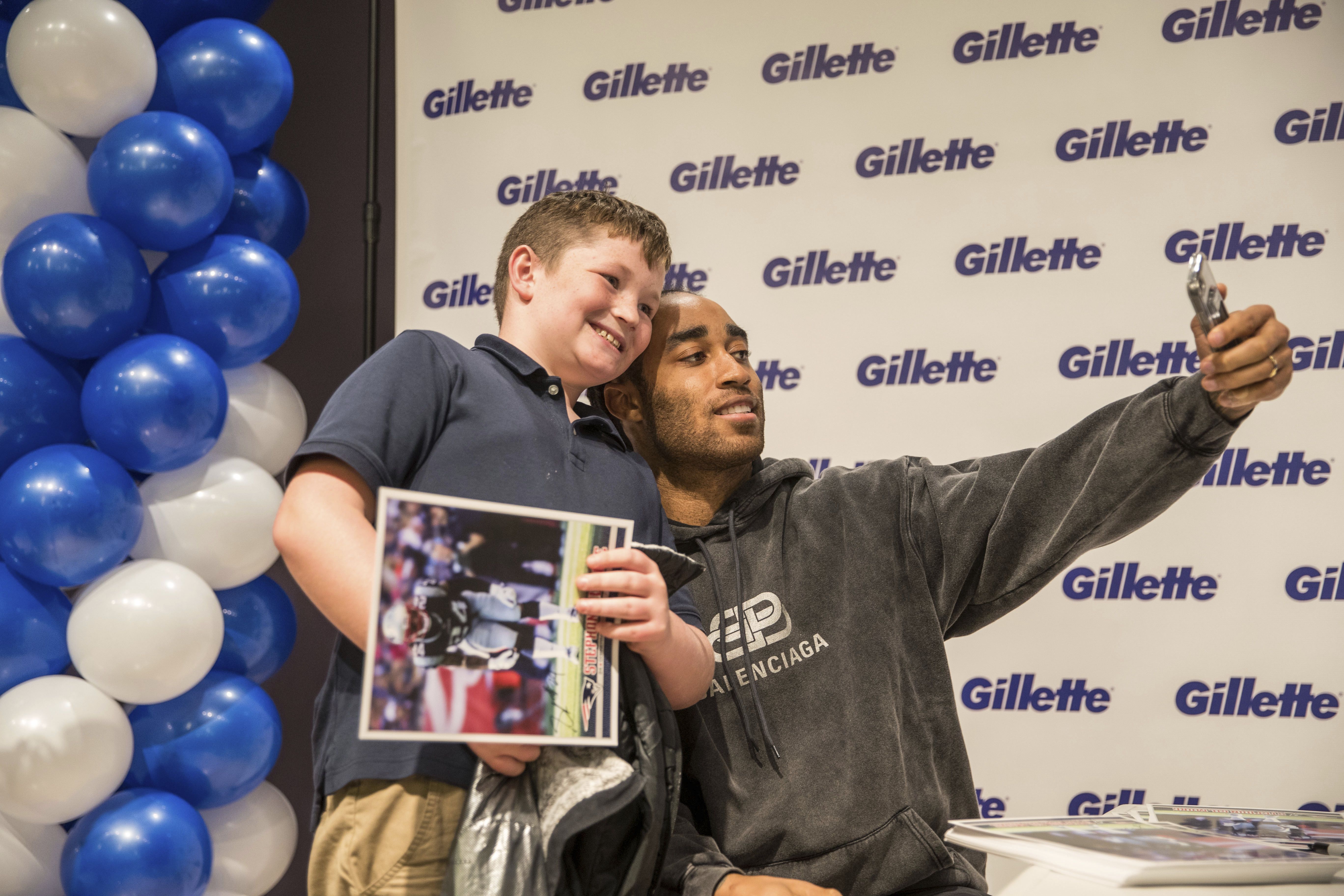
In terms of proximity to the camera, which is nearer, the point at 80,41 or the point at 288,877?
the point at 80,41

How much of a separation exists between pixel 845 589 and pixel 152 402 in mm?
1470

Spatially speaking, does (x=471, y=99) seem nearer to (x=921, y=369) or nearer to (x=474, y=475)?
(x=921, y=369)

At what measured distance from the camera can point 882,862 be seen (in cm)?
150

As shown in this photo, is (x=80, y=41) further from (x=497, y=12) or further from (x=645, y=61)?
(x=645, y=61)

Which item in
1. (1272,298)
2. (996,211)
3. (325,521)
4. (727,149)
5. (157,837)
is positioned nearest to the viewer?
(325,521)

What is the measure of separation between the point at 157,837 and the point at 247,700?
1.03 feet

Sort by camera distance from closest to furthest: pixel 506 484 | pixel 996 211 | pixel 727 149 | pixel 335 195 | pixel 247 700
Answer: pixel 506 484 < pixel 247 700 < pixel 996 211 < pixel 727 149 < pixel 335 195

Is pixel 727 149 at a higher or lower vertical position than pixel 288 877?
higher

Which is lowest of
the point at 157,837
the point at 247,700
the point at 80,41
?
the point at 157,837

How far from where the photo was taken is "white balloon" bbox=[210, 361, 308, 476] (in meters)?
2.28

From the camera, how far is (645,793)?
3.47 ft

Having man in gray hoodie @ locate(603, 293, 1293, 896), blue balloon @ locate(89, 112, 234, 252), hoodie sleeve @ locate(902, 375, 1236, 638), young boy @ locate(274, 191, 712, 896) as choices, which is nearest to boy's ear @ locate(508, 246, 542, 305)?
young boy @ locate(274, 191, 712, 896)

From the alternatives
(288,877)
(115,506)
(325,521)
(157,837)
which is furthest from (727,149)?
(288,877)

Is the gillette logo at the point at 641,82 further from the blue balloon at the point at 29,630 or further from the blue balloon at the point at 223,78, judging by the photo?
the blue balloon at the point at 29,630
